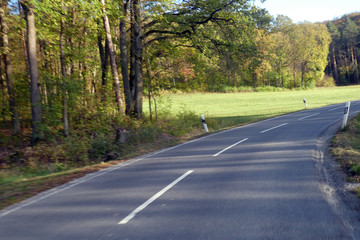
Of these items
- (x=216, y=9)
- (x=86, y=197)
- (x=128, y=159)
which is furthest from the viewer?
(x=216, y=9)

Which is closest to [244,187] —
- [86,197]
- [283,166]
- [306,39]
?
[283,166]

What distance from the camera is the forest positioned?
39.5ft

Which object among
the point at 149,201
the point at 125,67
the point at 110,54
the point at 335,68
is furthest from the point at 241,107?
the point at 335,68

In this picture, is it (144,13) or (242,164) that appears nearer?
(242,164)

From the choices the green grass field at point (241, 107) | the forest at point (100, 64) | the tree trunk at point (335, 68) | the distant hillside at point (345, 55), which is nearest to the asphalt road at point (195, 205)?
the forest at point (100, 64)

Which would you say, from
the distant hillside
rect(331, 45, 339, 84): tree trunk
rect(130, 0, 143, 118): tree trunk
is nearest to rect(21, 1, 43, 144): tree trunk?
rect(130, 0, 143, 118): tree trunk

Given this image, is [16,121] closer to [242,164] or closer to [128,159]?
[128,159]

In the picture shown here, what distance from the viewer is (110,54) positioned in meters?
16.1

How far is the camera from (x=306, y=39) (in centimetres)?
7075

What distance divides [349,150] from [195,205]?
6.08m

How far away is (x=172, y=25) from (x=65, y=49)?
6.16 meters

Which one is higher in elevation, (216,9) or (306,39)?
(306,39)

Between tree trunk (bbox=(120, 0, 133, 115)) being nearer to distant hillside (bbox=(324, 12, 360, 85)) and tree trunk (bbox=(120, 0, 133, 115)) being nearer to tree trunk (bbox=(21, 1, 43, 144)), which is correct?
tree trunk (bbox=(21, 1, 43, 144))

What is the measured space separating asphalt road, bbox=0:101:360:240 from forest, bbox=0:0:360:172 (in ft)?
16.0
